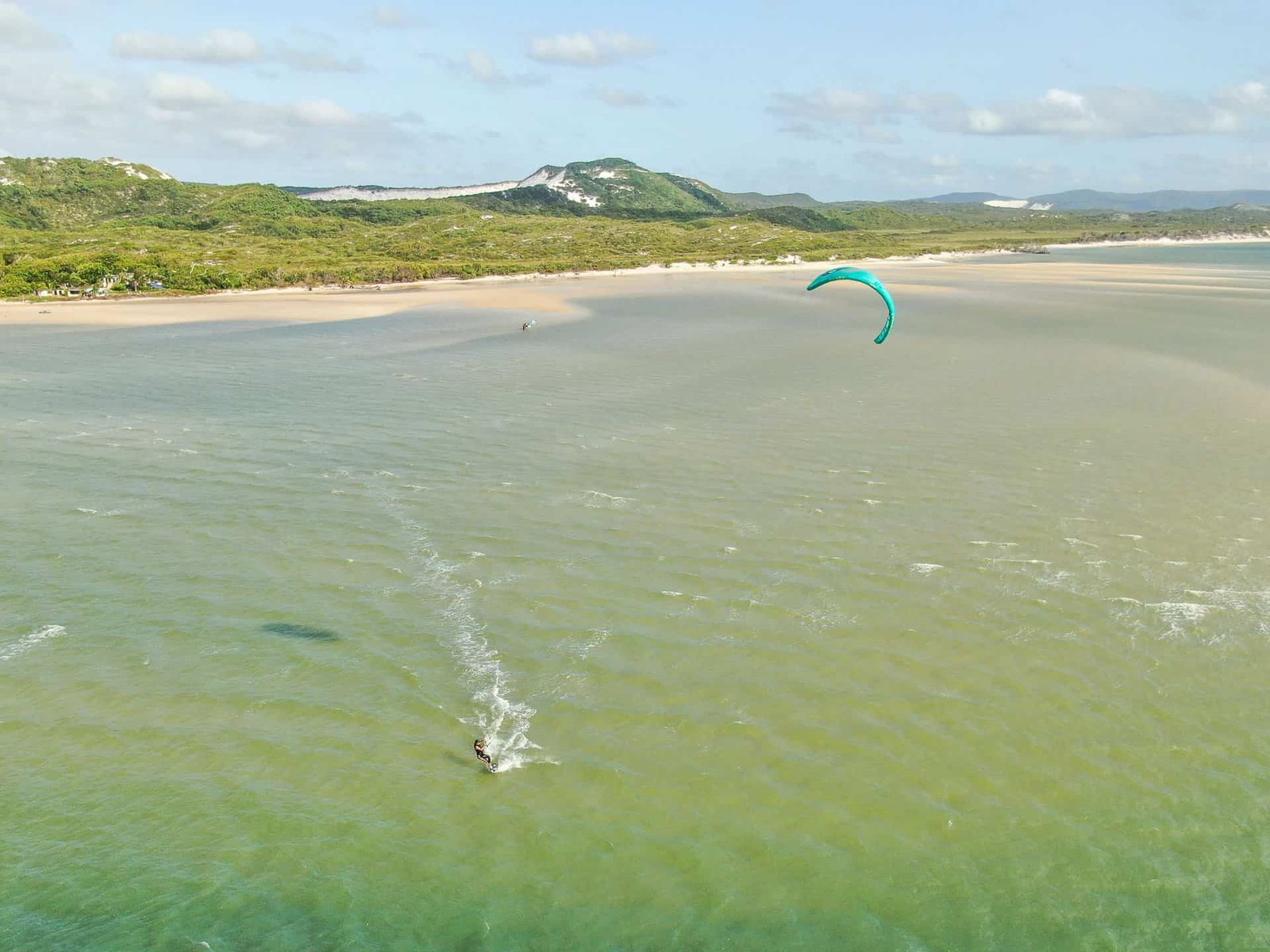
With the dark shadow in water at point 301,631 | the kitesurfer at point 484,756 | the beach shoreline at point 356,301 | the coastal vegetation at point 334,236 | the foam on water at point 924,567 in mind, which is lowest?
the kitesurfer at point 484,756

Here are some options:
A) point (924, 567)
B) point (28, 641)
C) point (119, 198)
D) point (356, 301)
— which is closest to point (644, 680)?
point (924, 567)

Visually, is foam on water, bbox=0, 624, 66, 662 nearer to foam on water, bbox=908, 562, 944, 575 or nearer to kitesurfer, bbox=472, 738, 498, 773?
kitesurfer, bbox=472, 738, 498, 773

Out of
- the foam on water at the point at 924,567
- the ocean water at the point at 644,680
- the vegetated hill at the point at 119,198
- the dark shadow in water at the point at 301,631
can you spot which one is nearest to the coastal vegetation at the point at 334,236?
the vegetated hill at the point at 119,198

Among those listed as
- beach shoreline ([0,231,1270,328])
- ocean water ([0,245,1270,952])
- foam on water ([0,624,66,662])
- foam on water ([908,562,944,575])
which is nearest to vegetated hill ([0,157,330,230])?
beach shoreline ([0,231,1270,328])

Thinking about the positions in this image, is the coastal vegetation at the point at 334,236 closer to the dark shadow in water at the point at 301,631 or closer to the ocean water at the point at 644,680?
the ocean water at the point at 644,680

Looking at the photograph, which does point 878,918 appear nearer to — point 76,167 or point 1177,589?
point 1177,589

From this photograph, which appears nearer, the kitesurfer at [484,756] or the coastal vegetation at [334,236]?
the kitesurfer at [484,756]
